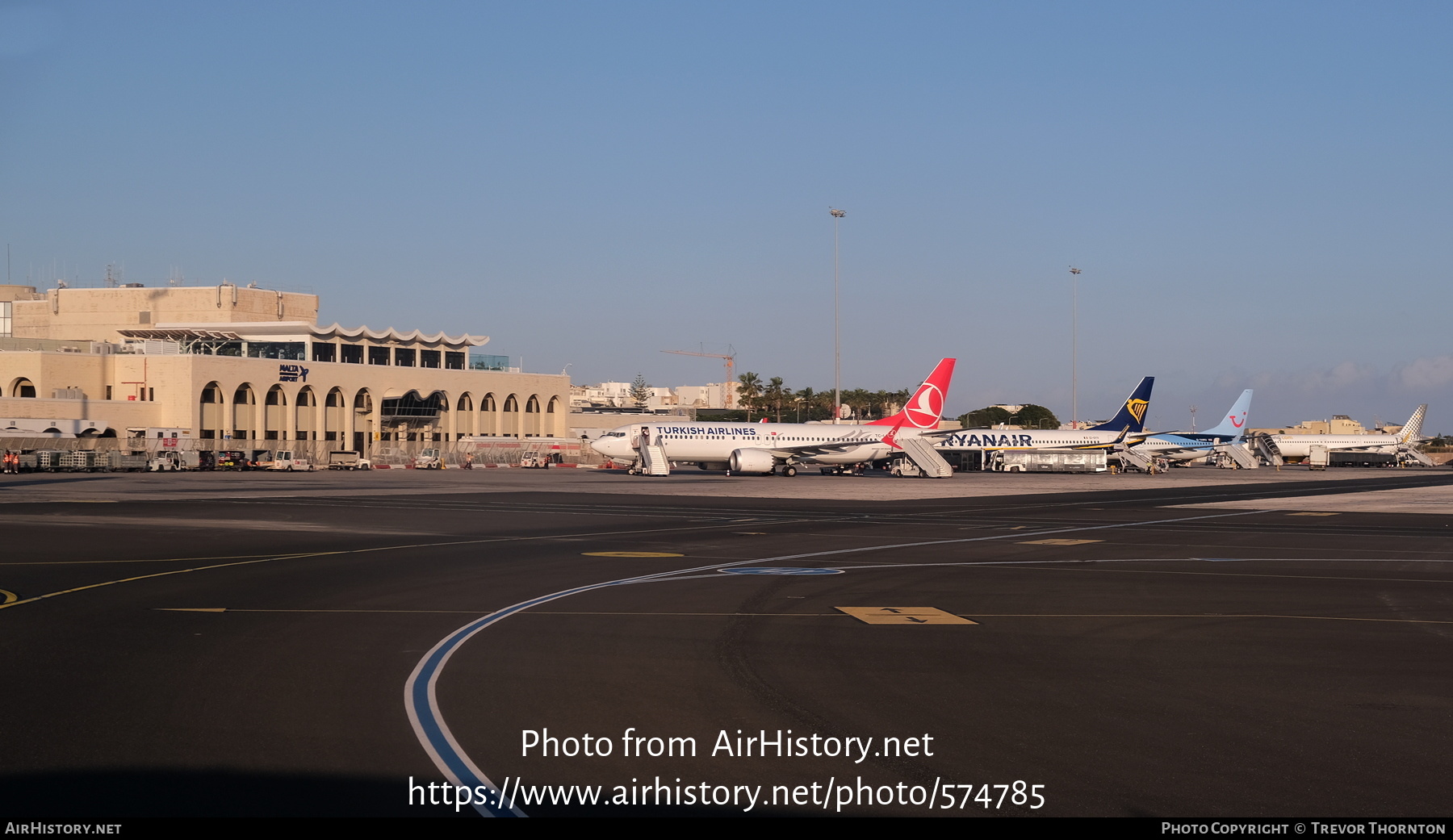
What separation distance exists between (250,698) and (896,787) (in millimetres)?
5537

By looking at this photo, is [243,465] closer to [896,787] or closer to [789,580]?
[789,580]

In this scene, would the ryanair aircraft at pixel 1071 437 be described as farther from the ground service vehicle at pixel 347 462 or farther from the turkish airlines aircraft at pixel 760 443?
the ground service vehicle at pixel 347 462

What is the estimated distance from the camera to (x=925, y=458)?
3068 inches

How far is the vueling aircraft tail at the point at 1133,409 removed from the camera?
9838cm

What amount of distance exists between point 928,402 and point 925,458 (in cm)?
689

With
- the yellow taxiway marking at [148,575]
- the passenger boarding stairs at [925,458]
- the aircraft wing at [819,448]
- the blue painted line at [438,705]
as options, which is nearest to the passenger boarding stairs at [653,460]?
the aircraft wing at [819,448]

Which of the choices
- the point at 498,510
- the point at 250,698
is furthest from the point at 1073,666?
the point at 498,510

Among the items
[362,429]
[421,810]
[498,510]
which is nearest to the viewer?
[421,810]

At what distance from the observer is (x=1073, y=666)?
38.9ft

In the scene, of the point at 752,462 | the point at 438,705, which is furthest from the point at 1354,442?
the point at 438,705

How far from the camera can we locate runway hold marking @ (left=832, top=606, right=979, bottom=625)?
15.0 m

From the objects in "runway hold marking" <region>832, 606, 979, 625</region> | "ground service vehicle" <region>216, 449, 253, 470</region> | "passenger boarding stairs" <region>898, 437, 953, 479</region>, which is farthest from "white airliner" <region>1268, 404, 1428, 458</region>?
"runway hold marking" <region>832, 606, 979, 625</region>

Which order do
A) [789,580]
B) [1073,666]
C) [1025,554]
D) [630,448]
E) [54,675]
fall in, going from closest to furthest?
[54,675], [1073,666], [789,580], [1025,554], [630,448]

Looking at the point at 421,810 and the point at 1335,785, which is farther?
the point at 1335,785
